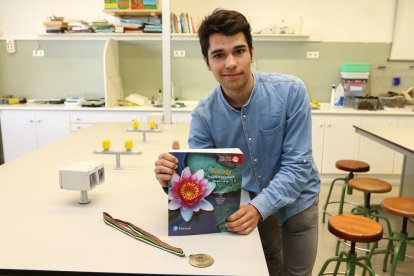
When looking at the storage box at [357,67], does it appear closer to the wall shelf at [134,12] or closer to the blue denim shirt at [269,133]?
the wall shelf at [134,12]

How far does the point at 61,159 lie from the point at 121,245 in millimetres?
1088

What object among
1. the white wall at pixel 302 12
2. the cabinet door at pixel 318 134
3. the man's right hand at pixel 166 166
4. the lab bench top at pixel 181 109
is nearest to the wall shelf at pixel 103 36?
the white wall at pixel 302 12

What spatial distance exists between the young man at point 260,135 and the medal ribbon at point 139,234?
17 centimetres

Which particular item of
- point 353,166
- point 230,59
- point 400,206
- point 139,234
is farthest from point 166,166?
point 353,166

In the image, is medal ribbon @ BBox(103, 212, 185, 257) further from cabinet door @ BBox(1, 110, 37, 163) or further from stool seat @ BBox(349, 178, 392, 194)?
cabinet door @ BBox(1, 110, 37, 163)

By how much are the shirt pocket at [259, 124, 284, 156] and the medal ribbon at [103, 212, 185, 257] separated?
574mm

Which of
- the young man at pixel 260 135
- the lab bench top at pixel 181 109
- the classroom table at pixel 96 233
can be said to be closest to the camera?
the classroom table at pixel 96 233

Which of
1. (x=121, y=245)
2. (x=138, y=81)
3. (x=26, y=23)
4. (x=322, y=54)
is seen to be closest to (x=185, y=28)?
(x=138, y=81)

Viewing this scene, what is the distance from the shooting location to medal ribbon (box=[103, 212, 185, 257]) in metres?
1.03

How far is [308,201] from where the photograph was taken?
1500 mm

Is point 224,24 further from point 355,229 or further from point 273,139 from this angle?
point 355,229

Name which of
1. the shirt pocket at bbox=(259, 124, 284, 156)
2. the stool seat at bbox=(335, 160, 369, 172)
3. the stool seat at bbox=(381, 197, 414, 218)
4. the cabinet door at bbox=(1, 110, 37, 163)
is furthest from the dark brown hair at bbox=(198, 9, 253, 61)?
the cabinet door at bbox=(1, 110, 37, 163)

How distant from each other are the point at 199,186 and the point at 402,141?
202cm

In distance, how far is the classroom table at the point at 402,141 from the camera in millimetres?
2447
